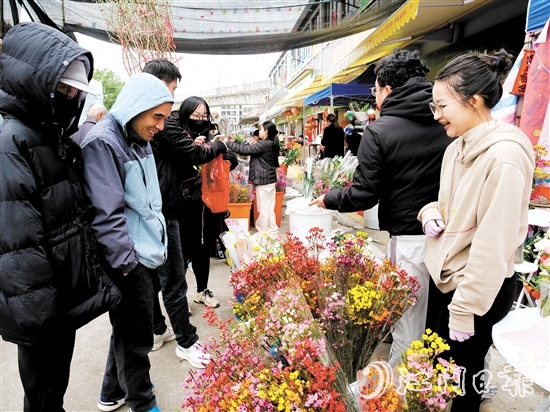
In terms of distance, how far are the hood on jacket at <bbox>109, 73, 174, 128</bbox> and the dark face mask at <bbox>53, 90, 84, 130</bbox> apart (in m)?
0.25

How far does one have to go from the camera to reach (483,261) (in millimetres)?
1299

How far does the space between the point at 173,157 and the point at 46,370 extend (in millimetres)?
1499

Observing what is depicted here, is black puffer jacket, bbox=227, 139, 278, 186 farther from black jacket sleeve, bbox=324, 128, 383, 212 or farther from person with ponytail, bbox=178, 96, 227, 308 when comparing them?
black jacket sleeve, bbox=324, 128, 383, 212

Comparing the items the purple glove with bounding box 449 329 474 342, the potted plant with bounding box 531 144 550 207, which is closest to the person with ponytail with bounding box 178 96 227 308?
the purple glove with bounding box 449 329 474 342

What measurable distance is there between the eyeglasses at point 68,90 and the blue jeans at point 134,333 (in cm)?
85

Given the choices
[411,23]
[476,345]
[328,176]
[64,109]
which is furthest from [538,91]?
[64,109]

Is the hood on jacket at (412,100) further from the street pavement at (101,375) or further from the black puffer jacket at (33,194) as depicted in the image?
the black puffer jacket at (33,194)

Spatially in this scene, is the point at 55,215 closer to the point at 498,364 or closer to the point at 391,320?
the point at 391,320

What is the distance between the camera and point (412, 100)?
74.1 inches

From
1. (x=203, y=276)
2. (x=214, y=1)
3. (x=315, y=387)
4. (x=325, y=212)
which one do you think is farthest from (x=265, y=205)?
(x=315, y=387)

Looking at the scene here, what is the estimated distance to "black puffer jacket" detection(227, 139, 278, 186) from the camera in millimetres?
5282

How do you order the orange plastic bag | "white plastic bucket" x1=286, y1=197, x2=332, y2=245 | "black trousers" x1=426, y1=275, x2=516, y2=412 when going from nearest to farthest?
"black trousers" x1=426, y1=275, x2=516, y2=412, the orange plastic bag, "white plastic bucket" x1=286, y1=197, x2=332, y2=245

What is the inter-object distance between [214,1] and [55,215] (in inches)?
140

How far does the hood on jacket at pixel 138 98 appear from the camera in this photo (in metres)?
Result: 1.76
